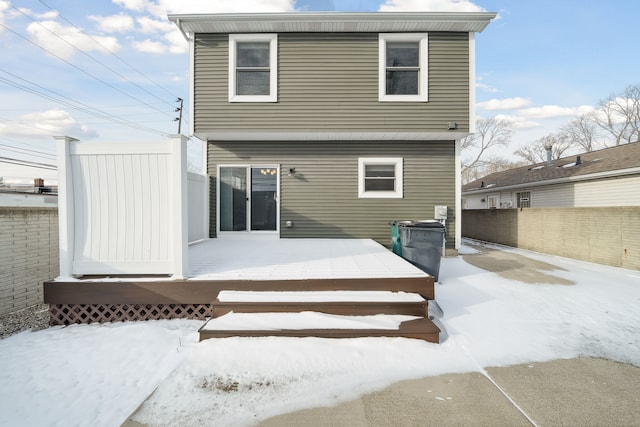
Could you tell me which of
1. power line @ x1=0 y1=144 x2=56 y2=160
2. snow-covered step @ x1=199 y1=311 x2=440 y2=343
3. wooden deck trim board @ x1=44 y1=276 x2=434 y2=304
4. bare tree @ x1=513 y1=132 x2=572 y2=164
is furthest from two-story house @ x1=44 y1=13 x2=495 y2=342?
bare tree @ x1=513 y1=132 x2=572 y2=164

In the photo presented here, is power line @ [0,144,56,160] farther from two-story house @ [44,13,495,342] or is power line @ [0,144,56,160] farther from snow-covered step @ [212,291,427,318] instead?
snow-covered step @ [212,291,427,318]

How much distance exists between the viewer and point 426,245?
16.2 feet

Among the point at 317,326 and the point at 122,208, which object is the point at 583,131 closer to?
the point at 317,326

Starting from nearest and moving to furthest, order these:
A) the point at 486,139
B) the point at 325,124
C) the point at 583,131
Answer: the point at 325,124 < the point at 583,131 < the point at 486,139

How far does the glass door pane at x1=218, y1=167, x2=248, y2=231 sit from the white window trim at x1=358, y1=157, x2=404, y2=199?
110 inches

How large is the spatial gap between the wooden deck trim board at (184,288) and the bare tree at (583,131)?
31398 mm

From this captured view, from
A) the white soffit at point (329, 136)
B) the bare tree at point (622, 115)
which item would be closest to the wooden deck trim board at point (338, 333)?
the white soffit at point (329, 136)

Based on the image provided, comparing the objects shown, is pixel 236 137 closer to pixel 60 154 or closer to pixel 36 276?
pixel 60 154

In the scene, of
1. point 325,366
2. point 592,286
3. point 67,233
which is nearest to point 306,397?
point 325,366

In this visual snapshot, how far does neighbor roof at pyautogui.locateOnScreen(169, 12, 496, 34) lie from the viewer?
628 cm

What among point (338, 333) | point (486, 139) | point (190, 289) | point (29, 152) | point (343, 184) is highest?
point (486, 139)

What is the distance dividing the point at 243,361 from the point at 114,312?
2.06 metres

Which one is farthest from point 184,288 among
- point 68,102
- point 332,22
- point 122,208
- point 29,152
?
point 29,152

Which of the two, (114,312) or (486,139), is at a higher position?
(486,139)
